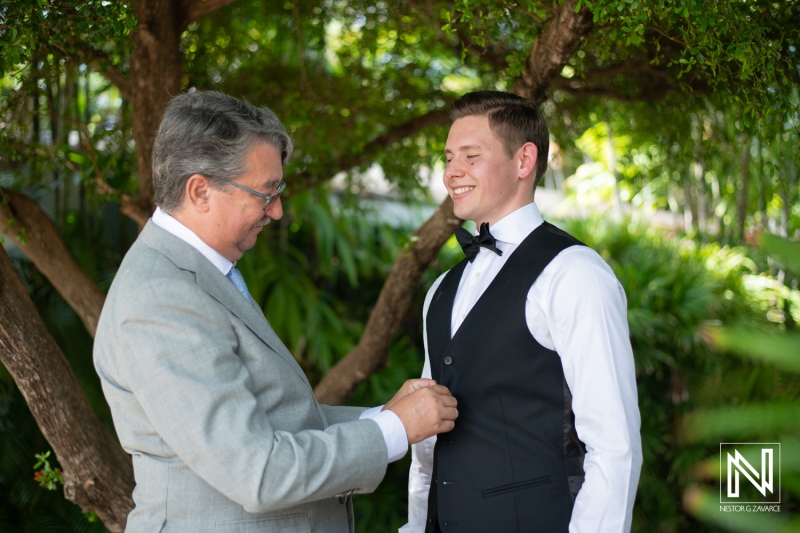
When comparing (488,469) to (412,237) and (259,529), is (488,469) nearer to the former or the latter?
(259,529)

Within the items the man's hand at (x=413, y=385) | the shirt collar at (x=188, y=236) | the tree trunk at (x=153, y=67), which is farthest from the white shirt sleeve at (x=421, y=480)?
the tree trunk at (x=153, y=67)

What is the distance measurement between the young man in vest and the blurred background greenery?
0.49 m

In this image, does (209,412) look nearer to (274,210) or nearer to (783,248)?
(274,210)

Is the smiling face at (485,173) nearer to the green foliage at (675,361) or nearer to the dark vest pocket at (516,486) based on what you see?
the dark vest pocket at (516,486)

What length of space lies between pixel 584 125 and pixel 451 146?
9.67 ft

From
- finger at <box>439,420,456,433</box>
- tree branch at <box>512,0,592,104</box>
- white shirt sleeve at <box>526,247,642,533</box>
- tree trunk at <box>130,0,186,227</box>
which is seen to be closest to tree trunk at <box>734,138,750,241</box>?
tree branch at <box>512,0,592,104</box>

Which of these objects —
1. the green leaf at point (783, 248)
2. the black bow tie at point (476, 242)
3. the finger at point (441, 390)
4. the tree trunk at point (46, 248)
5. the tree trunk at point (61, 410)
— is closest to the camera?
the green leaf at point (783, 248)

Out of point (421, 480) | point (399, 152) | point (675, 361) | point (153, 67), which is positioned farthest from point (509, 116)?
point (675, 361)

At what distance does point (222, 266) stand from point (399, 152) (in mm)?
3094

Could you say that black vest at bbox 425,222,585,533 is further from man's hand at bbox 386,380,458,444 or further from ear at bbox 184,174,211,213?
ear at bbox 184,174,211,213

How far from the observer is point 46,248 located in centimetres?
338

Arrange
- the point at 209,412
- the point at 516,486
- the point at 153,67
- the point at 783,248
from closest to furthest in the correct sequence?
1. the point at 783,248
2. the point at 209,412
3. the point at 516,486
4. the point at 153,67

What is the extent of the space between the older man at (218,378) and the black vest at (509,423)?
15cm

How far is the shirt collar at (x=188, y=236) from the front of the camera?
1.96 meters
